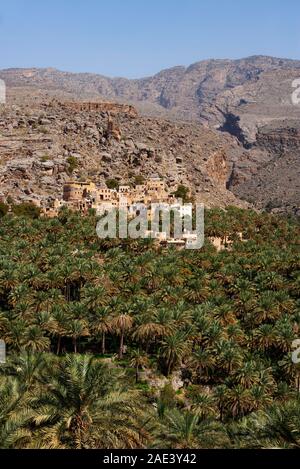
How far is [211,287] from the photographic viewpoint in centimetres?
5153

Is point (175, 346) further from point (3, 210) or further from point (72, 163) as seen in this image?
point (72, 163)

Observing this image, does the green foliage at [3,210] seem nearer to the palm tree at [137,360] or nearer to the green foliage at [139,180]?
the green foliage at [139,180]

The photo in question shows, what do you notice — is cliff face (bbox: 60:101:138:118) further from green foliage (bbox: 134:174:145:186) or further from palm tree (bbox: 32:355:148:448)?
palm tree (bbox: 32:355:148:448)

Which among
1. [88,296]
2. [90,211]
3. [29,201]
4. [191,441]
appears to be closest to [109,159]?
[29,201]

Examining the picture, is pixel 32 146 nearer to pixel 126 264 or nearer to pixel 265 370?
pixel 126 264

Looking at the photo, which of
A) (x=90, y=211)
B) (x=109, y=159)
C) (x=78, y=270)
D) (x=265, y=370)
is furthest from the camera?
(x=109, y=159)

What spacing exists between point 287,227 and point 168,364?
163ft

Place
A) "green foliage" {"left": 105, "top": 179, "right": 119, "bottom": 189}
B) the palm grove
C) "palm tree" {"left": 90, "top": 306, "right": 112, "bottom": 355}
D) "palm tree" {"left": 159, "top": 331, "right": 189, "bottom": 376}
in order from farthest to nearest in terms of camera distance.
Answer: "green foliage" {"left": 105, "top": 179, "right": 119, "bottom": 189}, "palm tree" {"left": 90, "top": 306, "right": 112, "bottom": 355}, "palm tree" {"left": 159, "top": 331, "right": 189, "bottom": 376}, the palm grove

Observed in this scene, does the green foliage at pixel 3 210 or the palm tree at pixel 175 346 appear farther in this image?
the green foliage at pixel 3 210

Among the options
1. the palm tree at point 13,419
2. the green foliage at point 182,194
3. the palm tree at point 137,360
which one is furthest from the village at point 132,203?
the palm tree at point 13,419

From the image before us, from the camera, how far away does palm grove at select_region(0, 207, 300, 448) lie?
68.0ft

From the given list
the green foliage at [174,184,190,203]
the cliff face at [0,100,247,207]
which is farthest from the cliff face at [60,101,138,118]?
the green foliage at [174,184,190,203]

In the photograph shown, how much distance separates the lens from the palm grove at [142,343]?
68.0 feet

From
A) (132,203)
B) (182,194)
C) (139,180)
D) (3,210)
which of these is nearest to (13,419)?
(3,210)
